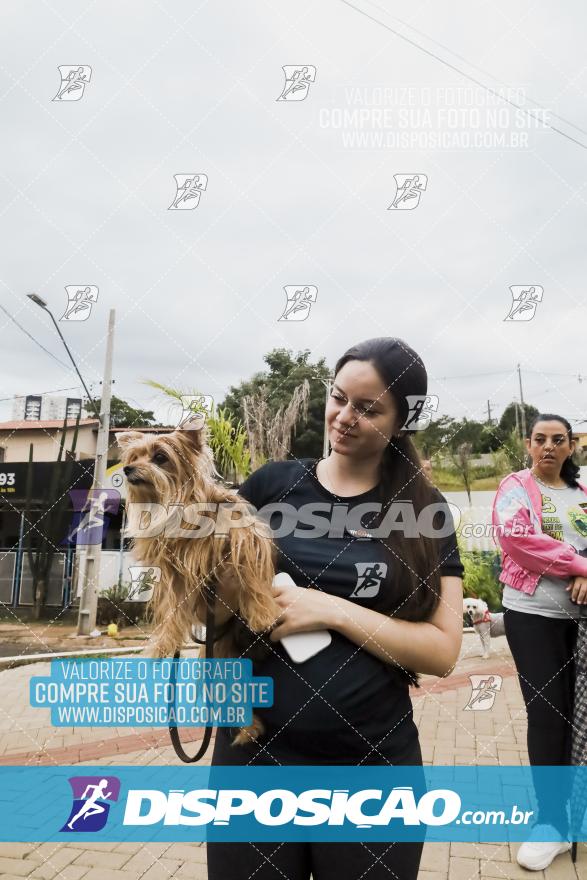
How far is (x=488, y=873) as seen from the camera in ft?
9.70

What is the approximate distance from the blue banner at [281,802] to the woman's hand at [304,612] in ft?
1.13

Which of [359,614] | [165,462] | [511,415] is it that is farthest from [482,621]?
[165,462]

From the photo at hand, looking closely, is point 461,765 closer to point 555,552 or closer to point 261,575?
point 555,552

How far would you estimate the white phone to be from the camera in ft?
4.66

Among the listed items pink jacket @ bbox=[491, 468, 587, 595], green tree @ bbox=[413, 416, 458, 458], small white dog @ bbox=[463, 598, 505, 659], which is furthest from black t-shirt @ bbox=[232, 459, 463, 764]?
small white dog @ bbox=[463, 598, 505, 659]

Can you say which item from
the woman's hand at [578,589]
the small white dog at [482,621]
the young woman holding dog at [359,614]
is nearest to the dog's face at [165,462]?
the young woman holding dog at [359,614]

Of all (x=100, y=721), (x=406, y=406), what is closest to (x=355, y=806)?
(x=406, y=406)

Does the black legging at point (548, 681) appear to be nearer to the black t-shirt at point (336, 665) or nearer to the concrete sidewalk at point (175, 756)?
the concrete sidewalk at point (175, 756)

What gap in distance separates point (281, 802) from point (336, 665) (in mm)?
436

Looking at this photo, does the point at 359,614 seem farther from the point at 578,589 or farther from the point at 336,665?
the point at 578,589

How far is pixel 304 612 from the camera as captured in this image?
1417 mm

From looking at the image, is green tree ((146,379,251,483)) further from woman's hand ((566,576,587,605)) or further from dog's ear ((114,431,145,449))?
woman's hand ((566,576,587,605))

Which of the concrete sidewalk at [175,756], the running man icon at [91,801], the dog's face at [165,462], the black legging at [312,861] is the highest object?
the dog's face at [165,462]

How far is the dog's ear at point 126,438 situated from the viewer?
5.33 ft
